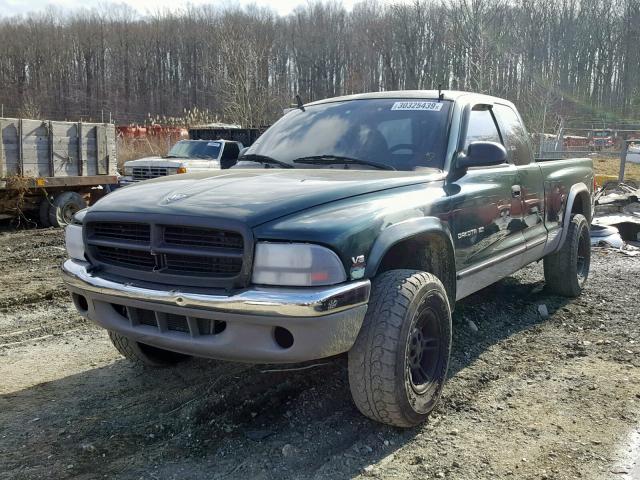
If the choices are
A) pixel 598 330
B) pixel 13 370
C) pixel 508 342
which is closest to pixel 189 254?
pixel 13 370

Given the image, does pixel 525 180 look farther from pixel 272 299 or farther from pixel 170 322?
pixel 170 322

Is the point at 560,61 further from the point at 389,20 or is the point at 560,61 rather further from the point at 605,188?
the point at 605,188

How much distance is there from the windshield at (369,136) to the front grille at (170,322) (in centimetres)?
148

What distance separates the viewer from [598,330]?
4.94 metres

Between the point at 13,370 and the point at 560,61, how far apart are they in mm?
53270

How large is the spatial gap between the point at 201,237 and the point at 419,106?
6.64 feet

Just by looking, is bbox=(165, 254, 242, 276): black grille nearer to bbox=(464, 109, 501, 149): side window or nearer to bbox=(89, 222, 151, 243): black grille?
bbox=(89, 222, 151, 243): black grille

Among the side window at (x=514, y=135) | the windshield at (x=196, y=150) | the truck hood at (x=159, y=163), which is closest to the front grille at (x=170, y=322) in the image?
the side window at (x=514, y=135)

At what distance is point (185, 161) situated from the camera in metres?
13.1

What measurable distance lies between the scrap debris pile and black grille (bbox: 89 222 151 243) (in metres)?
7.59

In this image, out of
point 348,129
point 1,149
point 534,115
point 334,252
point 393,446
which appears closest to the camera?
point 334,252

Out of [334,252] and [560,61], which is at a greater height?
[560,61]

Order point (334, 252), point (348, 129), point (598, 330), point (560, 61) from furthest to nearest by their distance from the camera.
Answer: point (560, 61), point (598, 330), point (348, 129), point (334, 252)

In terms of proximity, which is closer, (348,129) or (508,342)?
(348,129)
